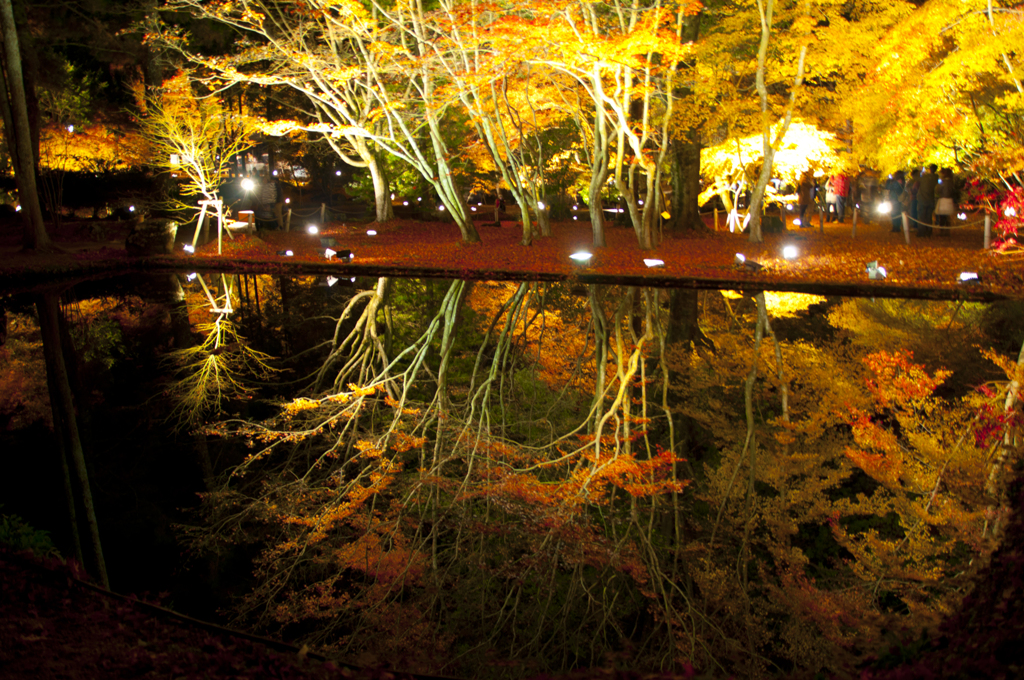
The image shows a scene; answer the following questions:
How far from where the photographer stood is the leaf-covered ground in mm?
11352

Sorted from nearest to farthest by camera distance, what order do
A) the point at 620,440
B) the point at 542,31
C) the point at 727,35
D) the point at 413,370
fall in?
the point at 620,440 → the point at 413,370 → the point at 542,31 → the point at 727,35

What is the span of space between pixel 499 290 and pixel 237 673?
11.0 metres

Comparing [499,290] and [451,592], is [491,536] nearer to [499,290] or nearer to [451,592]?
[451,592]

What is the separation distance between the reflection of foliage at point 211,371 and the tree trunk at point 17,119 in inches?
266

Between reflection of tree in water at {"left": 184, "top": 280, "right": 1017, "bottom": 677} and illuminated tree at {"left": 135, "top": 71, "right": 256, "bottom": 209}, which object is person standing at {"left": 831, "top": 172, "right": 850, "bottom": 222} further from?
illuminated tree at {"left": 135, "top": 71, "right": 256, "bottom": 209}

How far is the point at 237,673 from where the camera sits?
300 centimetres

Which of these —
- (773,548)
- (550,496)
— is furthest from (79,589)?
(773,548)

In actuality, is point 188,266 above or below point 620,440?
above

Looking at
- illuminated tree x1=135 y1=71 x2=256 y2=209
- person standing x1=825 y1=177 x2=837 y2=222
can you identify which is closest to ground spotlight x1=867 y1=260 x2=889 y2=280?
illuminated tree x1=135 y1=71 x2=256 y2=209

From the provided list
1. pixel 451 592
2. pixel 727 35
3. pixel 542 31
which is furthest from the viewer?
pixel 727 35

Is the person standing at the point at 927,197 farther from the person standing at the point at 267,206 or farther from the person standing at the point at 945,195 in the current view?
the person standing at the point at 267,206

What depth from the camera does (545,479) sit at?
582cm

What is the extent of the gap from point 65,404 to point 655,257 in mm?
10678

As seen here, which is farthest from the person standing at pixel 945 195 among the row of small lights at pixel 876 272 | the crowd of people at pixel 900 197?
the row of small lights at pixel 876 272
